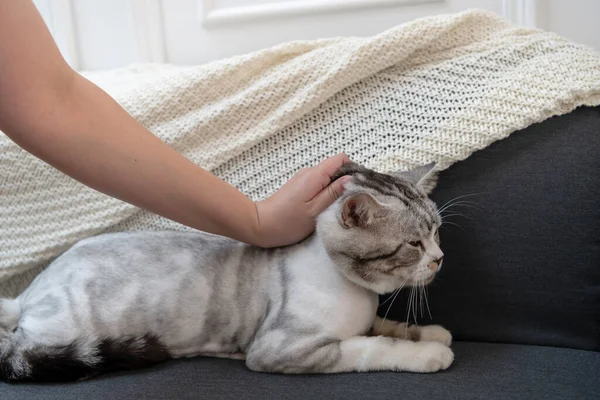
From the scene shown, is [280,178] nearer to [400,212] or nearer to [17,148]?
[400,212]

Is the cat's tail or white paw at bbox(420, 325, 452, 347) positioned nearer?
the cat's tail

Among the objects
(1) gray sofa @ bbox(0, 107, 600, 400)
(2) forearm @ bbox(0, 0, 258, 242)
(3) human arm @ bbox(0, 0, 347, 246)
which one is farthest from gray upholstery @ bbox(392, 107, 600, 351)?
(2) forearm @ bbox(0, 0, 258, 242)

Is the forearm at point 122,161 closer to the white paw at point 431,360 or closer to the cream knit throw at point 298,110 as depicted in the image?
the cream knit throw at point 298,110

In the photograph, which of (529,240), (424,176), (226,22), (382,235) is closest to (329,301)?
(382,235)

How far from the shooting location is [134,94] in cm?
132

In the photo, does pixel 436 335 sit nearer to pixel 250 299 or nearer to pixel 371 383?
pixel 371 383

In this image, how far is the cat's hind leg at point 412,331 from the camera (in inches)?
46.1

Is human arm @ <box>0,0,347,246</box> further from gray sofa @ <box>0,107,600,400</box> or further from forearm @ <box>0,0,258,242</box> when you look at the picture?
gray sofa @ <box>0,107,600,400</box>

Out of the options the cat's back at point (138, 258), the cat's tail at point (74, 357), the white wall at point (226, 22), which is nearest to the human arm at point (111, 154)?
the cat's back at point (138, 258)

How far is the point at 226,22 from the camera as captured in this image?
1805 mm

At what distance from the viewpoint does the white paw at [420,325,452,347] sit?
117 cm

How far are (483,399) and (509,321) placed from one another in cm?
30

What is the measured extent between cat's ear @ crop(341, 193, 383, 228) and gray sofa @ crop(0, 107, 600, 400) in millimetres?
241

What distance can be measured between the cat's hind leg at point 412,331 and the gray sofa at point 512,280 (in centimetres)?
3
